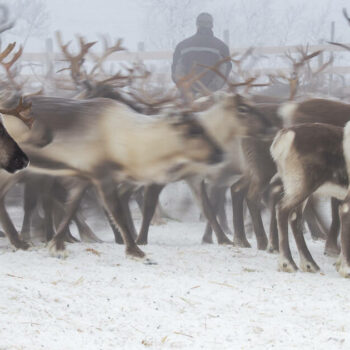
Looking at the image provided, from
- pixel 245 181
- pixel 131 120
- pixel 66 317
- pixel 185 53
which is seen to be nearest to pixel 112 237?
pixel 245 181

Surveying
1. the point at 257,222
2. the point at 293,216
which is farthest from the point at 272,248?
the point at 293,216

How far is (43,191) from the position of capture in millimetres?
5492

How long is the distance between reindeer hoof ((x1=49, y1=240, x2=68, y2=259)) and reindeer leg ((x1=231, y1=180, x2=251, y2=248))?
5.55 feet

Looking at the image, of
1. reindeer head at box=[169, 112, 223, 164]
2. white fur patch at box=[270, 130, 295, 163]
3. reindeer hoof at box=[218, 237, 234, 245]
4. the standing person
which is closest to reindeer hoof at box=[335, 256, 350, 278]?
white fur patch at box=[270, 130, 295, 163]

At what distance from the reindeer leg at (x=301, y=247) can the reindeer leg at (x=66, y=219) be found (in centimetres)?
140

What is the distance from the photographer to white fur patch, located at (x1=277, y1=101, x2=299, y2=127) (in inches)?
229

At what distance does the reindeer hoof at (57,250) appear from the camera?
194 inches

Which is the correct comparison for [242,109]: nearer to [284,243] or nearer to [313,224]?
[284,243]

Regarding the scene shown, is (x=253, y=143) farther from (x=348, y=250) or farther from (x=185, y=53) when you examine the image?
(x=185, y=53)

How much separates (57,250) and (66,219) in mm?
222

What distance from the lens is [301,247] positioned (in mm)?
4980

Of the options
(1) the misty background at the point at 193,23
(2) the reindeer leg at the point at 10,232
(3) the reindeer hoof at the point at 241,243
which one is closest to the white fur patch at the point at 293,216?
(3) the reindeer hoof at the point at 241,243

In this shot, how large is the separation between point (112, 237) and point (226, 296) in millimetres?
2628

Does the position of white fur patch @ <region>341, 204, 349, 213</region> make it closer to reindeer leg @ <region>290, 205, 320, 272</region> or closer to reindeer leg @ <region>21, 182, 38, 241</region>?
reindeer leg @ <region>290, 205, 320, 272</region>
